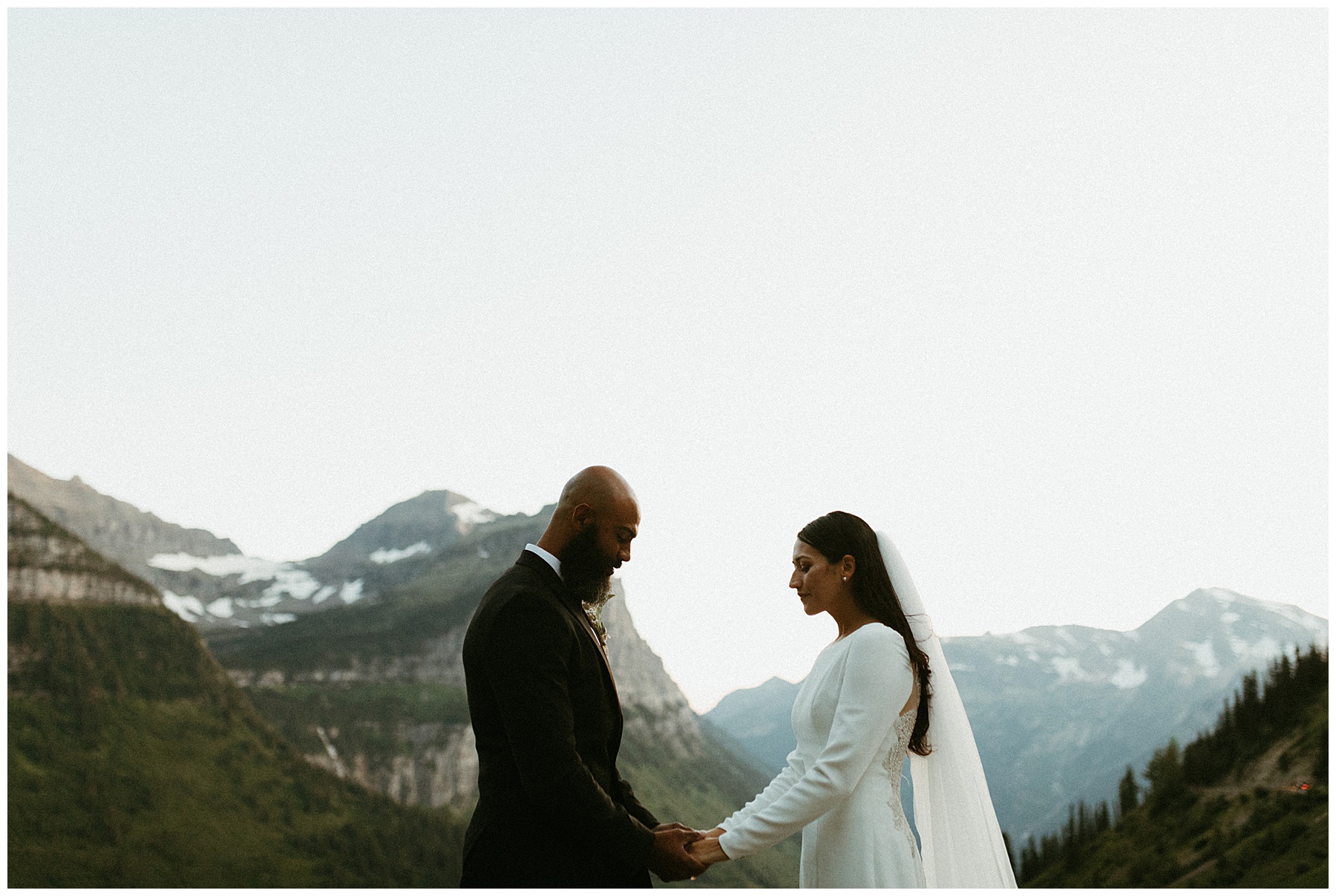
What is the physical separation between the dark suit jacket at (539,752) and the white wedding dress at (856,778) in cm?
57

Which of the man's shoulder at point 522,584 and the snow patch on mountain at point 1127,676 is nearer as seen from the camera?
the man's shoulder at point 522,584

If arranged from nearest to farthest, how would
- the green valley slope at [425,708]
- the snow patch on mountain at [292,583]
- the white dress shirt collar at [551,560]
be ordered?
the white dress shirt collar at [551,560] → the green valley slope at [425,708] → the snow patch on mountain at [292,583]

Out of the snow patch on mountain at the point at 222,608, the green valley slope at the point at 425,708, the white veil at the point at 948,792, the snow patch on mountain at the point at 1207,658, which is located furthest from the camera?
the snow patch on mountain at the point at 222,608

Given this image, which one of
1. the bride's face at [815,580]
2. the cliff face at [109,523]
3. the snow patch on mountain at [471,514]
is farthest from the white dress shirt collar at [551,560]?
the snow patch on mountain at [471,514]

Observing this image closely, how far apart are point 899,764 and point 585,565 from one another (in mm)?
1415

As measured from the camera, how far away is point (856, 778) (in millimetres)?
3822

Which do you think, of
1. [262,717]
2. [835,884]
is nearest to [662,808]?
[262,717]

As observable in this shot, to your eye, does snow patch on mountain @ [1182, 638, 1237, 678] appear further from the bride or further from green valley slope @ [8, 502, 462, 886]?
the bride

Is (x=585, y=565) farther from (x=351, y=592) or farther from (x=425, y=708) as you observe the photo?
(x=351, y=592)

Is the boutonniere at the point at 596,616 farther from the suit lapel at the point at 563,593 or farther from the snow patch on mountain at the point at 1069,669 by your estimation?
the snow patch on mountain at the point at 1069,669

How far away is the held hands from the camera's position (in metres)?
4.13

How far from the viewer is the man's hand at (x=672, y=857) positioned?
396 centimetres

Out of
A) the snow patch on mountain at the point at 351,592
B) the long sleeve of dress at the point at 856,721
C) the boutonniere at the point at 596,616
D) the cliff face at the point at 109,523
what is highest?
the cliff face at the point at 109,523

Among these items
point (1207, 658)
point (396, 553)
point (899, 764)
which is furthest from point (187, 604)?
point (899, 764)
